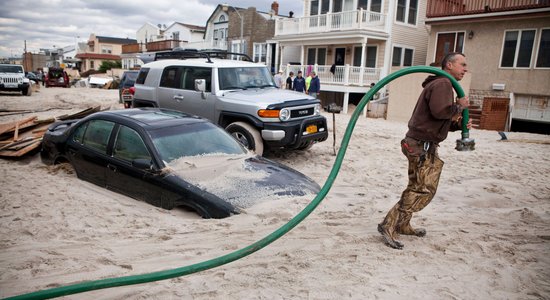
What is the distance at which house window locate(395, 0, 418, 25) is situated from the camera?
2175 cm

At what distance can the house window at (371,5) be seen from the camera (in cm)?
2186

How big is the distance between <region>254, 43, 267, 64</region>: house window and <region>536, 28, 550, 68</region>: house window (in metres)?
20.2

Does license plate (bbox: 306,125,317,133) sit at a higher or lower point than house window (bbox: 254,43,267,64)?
lower

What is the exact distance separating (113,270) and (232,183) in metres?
1.81

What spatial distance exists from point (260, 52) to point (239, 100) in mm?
25573

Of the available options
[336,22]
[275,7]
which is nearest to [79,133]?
[336,22]

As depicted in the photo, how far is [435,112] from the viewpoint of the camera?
3.56 meters

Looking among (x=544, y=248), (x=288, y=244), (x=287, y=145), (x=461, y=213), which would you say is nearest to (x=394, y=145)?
(x=287, y=145)

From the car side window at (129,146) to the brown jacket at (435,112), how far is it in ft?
10.4

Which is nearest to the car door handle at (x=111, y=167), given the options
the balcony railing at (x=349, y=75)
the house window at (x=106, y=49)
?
the balcony railing at (x=349, y=75)

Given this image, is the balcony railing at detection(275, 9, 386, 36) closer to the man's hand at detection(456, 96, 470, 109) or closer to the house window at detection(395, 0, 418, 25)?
the house window at detection(395, 0, 418, 25)

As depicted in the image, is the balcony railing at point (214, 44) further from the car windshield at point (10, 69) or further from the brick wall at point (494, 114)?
the brick wall at point (494, 114)

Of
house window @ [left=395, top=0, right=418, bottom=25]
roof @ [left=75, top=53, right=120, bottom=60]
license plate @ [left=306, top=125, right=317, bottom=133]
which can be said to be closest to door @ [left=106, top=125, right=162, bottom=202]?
A: license plate @ [left=306, top=125, right=317, bottom=133]

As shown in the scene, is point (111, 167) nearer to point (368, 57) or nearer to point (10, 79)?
point (368, 57)
